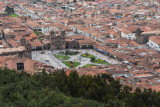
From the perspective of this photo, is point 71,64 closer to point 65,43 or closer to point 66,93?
point 65,43

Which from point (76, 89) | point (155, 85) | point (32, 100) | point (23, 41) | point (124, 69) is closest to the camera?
point (32, 100)

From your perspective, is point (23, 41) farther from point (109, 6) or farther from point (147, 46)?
point (109, 6)

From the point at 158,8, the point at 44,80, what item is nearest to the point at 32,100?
the point at 44,80

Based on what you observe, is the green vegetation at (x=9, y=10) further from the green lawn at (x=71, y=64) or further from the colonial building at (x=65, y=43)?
the green lawn at (x=71, y=64)

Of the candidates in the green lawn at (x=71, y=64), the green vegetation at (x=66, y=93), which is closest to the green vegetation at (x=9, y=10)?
the green lawn at (x=71, y=64)

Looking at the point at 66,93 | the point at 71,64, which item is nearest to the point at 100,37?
the point at 71,64
